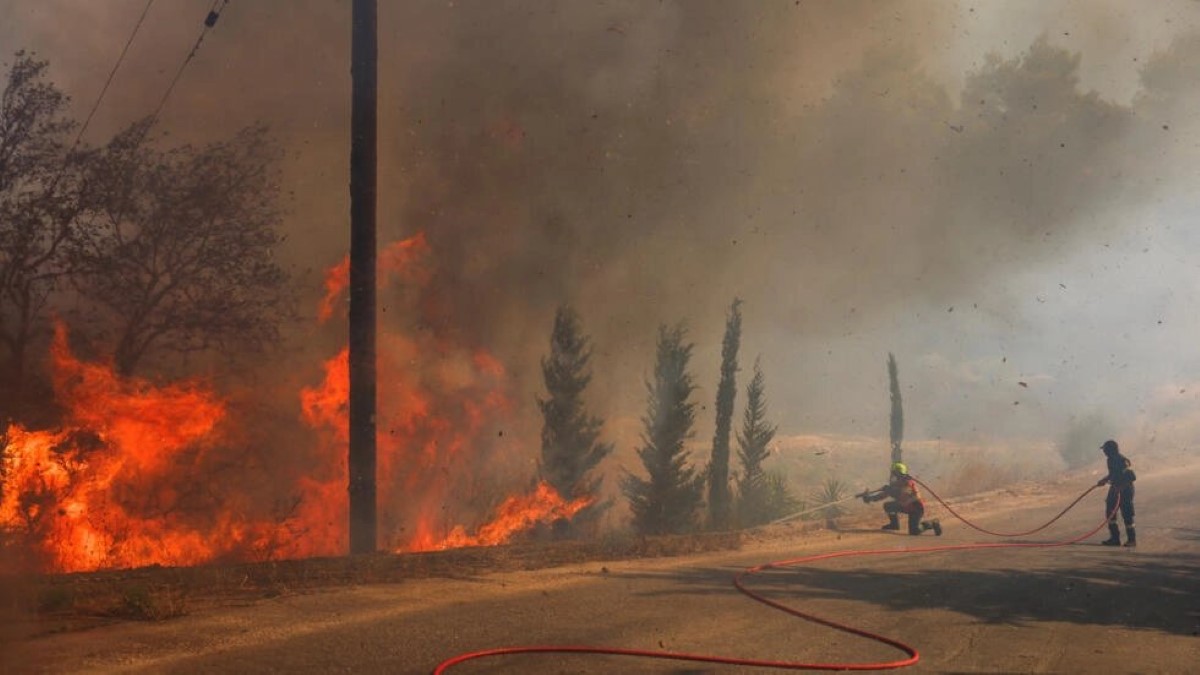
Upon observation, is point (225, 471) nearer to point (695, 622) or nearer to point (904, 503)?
point (695, 622)

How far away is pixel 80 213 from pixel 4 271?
1.57m

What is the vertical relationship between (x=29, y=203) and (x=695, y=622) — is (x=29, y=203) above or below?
above

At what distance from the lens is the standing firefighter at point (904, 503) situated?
17.0m

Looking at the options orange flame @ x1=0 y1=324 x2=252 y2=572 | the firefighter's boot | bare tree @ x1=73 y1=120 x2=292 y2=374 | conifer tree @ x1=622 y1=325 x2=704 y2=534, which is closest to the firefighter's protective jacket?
the firefighter's boot

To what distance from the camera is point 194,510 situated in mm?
16344

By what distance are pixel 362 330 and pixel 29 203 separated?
20.8ft

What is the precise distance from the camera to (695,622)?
8.43 m

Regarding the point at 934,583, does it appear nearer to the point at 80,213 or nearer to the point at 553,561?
the point at 553,561

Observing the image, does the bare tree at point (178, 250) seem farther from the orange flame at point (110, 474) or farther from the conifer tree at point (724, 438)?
the conifer tree at point (724, 438)

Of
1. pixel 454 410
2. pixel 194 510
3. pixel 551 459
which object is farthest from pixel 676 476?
pixel 194 510

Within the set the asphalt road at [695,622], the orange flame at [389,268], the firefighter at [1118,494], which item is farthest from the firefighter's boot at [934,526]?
the orange flame at [389,268]

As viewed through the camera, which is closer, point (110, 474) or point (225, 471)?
point (110, 474)

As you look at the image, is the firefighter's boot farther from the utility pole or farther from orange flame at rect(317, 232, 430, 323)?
orange flame at rect(317, 232, 430, 323)

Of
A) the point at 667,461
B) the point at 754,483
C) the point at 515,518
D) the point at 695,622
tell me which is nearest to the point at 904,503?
the point at 515,518
